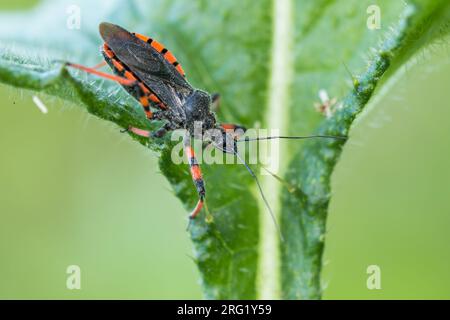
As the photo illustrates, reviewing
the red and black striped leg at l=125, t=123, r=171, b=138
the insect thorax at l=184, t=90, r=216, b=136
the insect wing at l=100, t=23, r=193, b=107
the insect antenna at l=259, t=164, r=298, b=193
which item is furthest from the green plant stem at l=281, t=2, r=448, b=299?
the insect wing at l=100, t=23, r=193, b=107

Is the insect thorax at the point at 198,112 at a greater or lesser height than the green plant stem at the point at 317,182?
greater

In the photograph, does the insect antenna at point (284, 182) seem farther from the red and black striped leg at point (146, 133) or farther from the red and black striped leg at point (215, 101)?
the red and black striped leg at point (215, 101)

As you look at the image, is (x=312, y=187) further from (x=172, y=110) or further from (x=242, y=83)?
(x=172, y=110)

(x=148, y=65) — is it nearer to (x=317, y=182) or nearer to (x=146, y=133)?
(x=146, y=133)

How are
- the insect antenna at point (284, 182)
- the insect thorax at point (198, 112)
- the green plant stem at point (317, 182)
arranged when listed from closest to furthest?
the green plant stem at point (317, 182)
the insect antenna at point (284, 182)
the insect thorax at point (198, 112)

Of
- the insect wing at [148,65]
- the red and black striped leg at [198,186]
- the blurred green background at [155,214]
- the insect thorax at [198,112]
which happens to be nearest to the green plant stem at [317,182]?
the red and black striped leg at [198,186]

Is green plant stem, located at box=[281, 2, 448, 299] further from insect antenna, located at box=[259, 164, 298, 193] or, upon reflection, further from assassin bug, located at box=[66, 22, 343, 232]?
assassin bug, located at box=[66, 22, 343, 232]
